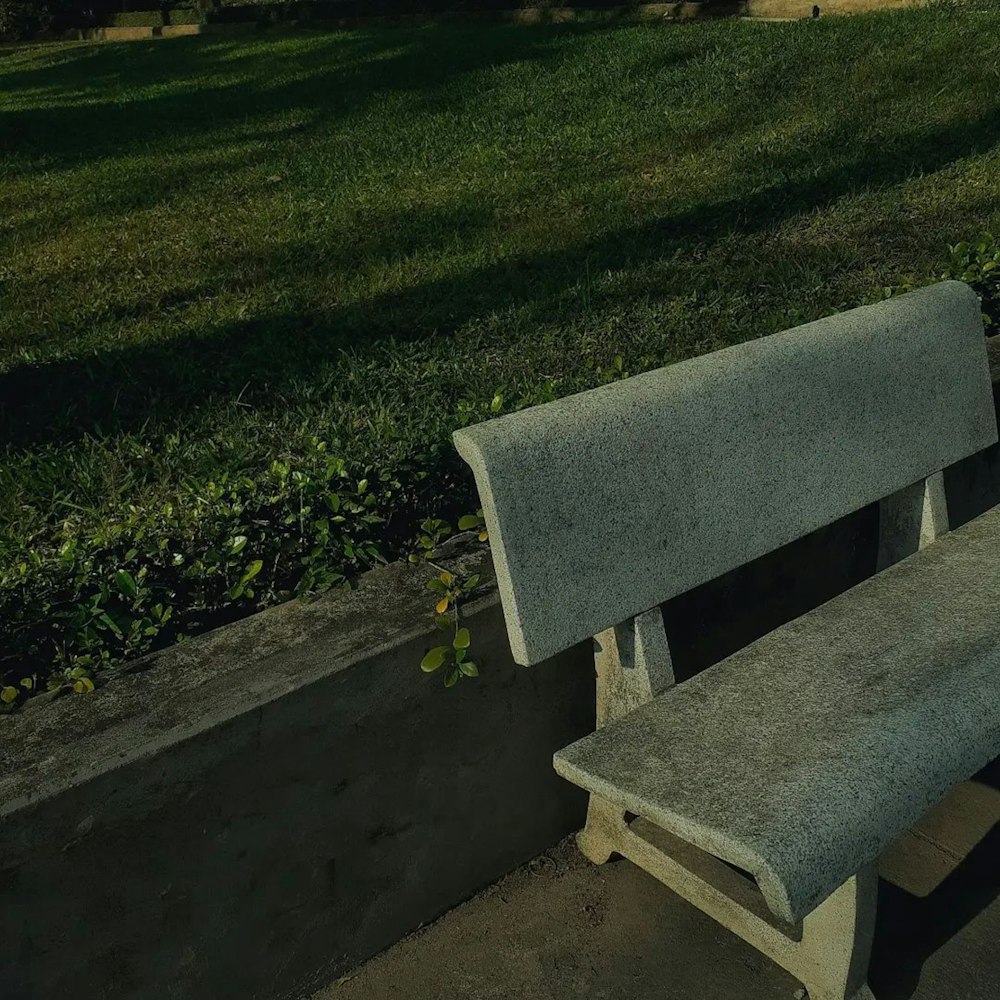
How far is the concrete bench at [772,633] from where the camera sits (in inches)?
84.6

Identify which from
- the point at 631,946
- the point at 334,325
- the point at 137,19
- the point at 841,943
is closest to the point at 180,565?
the point at 631,946

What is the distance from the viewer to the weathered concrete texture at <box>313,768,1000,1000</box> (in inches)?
103

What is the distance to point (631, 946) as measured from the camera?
8.91ft

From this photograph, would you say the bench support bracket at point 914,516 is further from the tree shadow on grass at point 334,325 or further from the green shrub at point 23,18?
the green shrub at point 23,18

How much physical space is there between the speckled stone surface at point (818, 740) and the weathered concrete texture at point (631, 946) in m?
0.61

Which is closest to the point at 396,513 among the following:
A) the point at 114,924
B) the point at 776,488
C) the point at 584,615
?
the point at 584,615

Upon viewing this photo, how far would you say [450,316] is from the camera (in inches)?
179

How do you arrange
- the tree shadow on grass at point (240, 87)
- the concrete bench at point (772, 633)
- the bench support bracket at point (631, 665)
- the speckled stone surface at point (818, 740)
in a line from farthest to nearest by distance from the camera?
the tree shadow on grass at point (240, 87) < the bench support bracket at point (631, 665) < the concrete bench at point (772, 633) < the speckled stone surface at point (818, 740)

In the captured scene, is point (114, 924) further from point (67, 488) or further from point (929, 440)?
point (929, 440)

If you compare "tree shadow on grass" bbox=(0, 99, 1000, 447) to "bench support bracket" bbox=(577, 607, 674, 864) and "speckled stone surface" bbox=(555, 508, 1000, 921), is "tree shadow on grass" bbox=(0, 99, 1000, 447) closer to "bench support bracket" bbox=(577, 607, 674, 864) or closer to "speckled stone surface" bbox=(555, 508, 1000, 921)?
"bench support bracket" bbox=(577, 607, 674, 864)

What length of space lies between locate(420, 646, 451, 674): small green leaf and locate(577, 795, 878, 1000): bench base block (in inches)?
24.7

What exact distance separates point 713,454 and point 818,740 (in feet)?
2.16

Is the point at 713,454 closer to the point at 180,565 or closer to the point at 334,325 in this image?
the point at 180,565

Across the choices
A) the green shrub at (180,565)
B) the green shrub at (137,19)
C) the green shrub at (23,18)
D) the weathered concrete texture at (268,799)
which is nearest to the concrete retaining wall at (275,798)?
the weathered concrete texture at (268,799)
